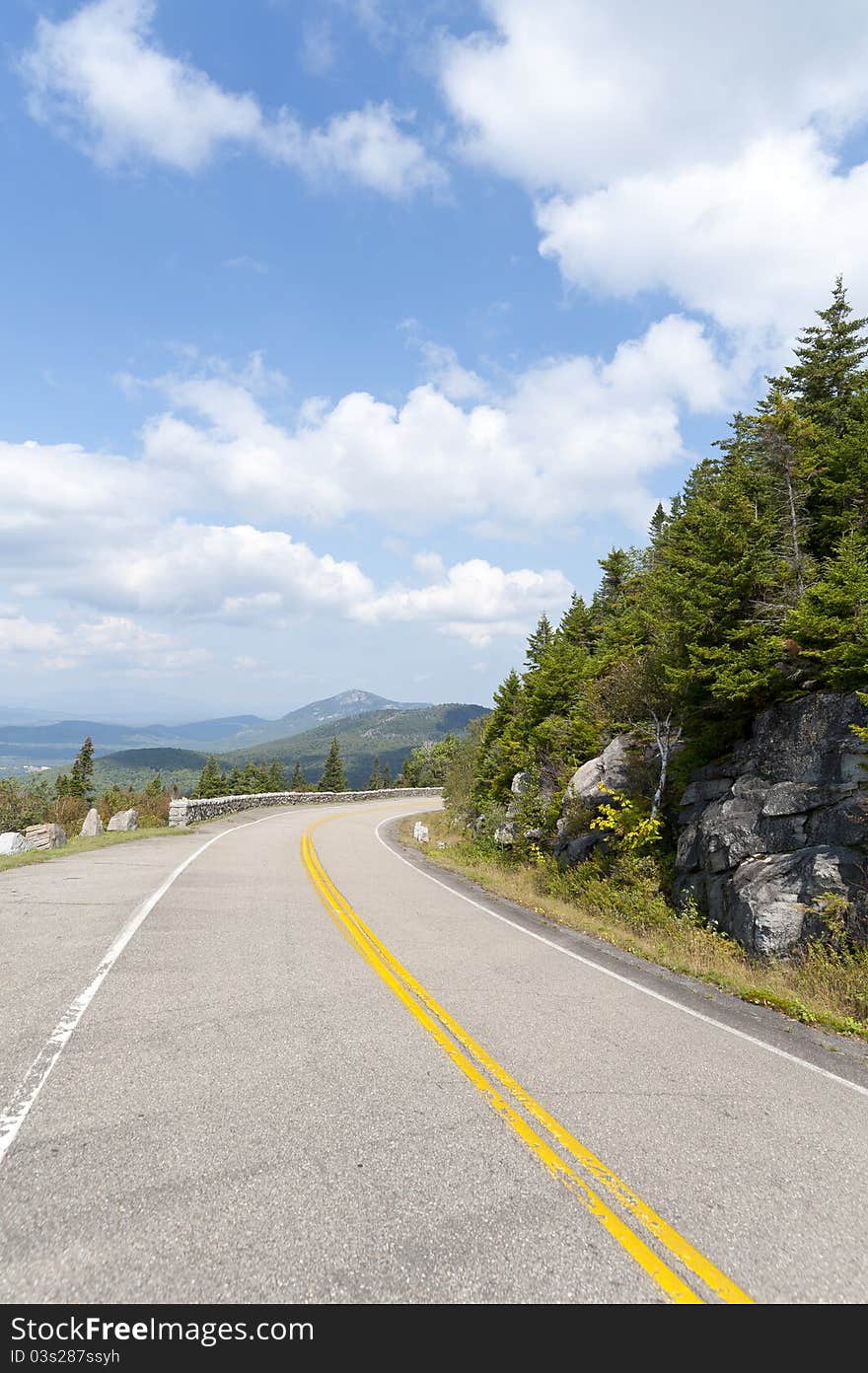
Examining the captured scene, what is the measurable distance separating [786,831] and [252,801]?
111 ft

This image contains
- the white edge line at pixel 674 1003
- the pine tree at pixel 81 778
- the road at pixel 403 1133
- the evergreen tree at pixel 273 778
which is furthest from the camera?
the evergreen tree at pixel 273 778

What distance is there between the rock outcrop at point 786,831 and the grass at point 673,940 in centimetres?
44

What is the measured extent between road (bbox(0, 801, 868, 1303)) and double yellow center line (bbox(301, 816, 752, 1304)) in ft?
0.06

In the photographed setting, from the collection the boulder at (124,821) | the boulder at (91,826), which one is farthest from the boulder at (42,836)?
the boulder at (124,821)

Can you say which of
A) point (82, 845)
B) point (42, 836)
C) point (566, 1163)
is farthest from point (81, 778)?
point (566, 1163)

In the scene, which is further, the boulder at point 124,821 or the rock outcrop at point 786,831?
the boulder at point 124,821

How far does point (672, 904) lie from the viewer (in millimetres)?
12891

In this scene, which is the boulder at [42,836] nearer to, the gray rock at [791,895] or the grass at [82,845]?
the grass at [82,845]

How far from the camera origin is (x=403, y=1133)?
405cm

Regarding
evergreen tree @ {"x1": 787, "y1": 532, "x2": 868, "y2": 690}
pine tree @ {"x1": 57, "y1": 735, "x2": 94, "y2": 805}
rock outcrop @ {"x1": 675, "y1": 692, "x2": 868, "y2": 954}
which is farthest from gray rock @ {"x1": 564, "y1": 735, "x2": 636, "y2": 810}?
pine tree @ {"x1": 57, "y1": 735, "x2": 94, "y2": 805}

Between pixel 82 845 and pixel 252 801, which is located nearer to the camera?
pixel 82 845

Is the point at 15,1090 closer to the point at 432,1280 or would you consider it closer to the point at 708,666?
the point at 432,1280

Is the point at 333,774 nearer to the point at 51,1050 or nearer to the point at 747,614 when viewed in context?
the point at 747,614

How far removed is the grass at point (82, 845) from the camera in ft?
47.6
